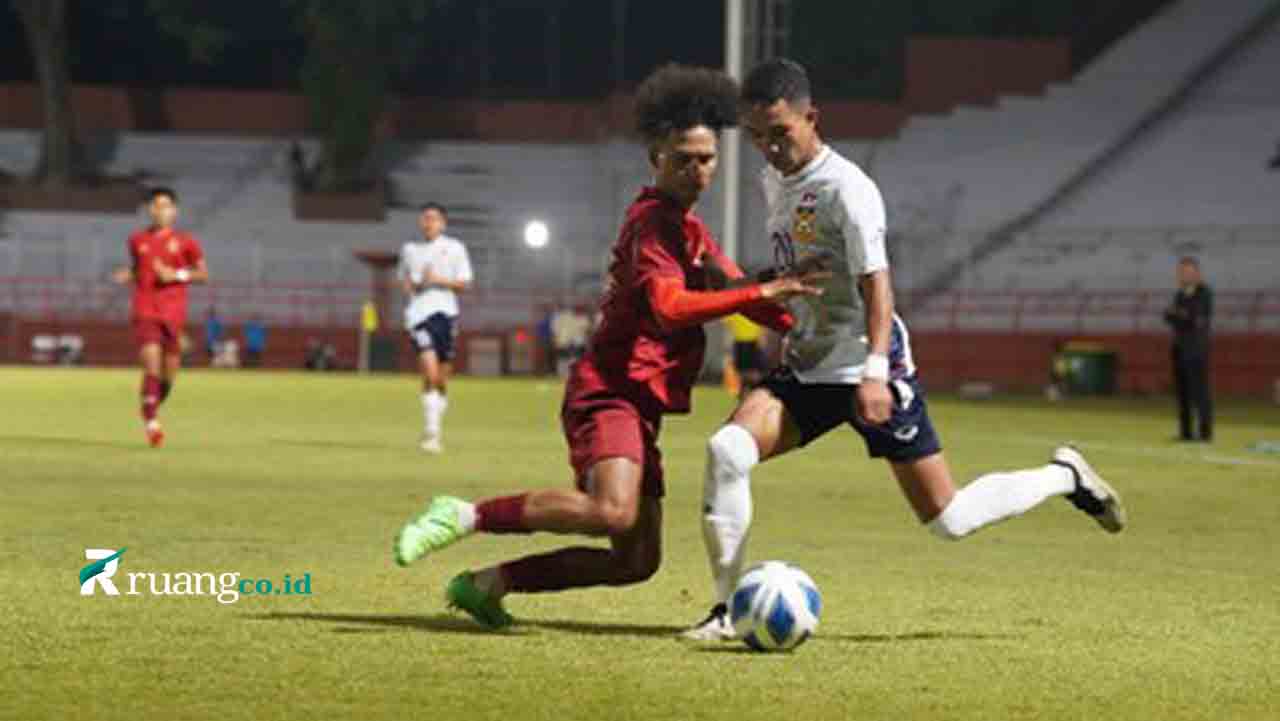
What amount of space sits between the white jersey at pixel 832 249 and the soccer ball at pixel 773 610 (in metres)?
0.88

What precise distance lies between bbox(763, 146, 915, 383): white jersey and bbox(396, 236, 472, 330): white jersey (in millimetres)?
15167

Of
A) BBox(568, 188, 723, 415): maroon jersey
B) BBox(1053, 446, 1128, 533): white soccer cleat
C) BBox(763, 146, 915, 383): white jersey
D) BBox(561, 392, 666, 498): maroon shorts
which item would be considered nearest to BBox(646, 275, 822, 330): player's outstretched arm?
BBox(568, 188, 723, 415): maroon jersey

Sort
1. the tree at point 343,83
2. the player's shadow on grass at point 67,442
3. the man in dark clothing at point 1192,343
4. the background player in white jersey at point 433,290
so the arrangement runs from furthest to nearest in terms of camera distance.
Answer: the tree at point 343,83, the man in dark clothing at point 1192,343, the background player in white jersey at point 433,290, the player's shadow on grass at point 67,442

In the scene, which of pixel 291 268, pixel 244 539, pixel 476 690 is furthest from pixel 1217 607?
pixel 291 268

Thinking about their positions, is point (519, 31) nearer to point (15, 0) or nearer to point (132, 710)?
point (15, 0)

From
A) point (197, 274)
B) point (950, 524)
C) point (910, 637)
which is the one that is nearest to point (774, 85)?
point (950, 524)

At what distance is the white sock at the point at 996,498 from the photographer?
10133mm

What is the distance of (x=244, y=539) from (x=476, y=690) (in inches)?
223

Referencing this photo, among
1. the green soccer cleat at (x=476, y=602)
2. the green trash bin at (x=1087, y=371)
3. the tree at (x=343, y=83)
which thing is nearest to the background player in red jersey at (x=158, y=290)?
→ the green soccer cleat at (x=476, y=602)

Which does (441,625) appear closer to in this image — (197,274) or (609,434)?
(609,434)

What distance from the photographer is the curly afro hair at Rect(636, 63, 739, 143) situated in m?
9.52

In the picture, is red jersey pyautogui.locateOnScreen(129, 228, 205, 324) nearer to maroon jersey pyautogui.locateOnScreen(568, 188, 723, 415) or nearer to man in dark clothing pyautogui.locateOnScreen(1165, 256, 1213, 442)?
man in dark clothing pyautogui.locateOnScreen(1165, 256, 1213, 442)

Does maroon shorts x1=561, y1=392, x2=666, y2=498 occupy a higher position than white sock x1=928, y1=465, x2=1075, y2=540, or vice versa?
maroon shorts x1=561, y1=392, x2=666, y2=498

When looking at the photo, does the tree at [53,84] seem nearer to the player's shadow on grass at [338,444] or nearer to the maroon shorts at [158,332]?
the player's shadow on grass at [338,444]
